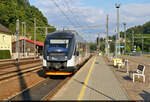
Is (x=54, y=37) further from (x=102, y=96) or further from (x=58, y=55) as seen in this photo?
(x=102, y=96)

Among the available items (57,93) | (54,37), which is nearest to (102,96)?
(57,93)

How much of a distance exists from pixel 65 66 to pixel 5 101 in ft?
18.6

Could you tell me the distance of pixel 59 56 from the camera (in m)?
12.3

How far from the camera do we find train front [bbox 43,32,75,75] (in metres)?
12.2

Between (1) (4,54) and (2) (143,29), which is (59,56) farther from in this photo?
(2) (143,29)

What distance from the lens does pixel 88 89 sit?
9078 mm

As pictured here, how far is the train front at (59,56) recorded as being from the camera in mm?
12234

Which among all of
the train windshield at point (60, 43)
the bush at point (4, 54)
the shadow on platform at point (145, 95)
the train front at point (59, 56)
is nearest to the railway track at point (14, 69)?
the train front at point (59, 56)

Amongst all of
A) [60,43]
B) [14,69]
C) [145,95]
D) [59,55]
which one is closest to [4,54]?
[14,69]

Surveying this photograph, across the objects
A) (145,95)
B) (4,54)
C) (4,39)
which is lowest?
(145,95)

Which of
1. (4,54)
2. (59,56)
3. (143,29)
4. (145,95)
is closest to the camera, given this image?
(145,95)

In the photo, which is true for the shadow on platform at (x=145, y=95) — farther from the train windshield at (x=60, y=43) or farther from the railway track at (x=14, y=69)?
the railway track at (x=14, y=69)

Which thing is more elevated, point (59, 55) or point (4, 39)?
point (4, 39)

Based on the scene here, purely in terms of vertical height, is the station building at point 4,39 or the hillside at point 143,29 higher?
the hillside at point 143,29
